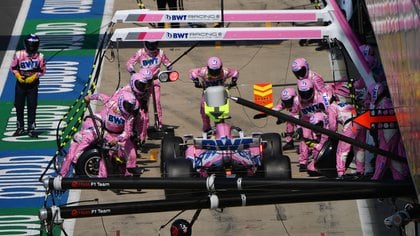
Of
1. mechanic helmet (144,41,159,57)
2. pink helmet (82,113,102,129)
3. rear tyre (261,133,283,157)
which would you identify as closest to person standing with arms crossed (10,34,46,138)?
mechanic helmet (144,41,159,57)

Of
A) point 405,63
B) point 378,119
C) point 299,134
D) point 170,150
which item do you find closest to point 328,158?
point 299,134

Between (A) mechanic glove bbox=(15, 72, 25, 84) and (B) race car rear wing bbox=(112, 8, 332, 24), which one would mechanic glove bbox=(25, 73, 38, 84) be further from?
(B) race car rear wing bbox=(112, 8, 332, 24)

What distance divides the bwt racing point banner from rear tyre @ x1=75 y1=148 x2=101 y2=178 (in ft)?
2.03

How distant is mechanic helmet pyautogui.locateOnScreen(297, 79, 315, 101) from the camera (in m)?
19.3

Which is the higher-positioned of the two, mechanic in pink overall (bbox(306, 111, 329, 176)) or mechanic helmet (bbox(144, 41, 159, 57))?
mechanic helmet (bbox(144, 41, 159, 57))

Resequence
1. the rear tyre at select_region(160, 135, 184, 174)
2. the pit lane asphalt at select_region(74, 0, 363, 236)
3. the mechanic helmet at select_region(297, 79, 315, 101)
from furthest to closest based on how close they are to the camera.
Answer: the mechanic helmet at select_region(297, 79, 315, 101) → the rear tyre at select_region(160, 135, 184, 174) → the pit lane asphalt at select_region(74, 0, 363, 236)

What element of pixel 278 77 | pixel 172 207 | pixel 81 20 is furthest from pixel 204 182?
pixel 81 20

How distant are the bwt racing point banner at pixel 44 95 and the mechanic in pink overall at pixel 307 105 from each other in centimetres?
374

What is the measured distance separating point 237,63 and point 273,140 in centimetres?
644

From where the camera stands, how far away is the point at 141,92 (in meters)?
19.6

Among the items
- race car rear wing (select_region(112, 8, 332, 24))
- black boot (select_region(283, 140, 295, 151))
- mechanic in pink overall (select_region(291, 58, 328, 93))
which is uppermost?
race car rear wing (select_region(112, 8, 332, 24))

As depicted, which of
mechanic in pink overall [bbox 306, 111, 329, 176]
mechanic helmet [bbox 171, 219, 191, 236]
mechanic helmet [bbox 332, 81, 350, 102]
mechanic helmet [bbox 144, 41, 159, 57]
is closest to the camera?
mechanic helmet [bbox 171, 219, 191, 236]
